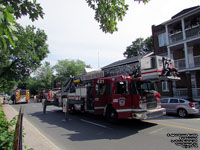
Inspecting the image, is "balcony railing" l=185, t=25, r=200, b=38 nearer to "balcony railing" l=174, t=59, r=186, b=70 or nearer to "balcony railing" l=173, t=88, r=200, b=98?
"balcony railing" l=174, t=59, r=186, b=70

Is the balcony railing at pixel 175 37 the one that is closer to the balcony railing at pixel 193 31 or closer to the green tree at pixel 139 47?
the balcony railing at pixel 193 31

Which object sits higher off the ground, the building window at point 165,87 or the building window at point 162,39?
the building window at point 162,39

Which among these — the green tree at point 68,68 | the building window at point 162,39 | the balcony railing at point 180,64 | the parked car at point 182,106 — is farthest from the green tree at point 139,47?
the parked car at point 182,106

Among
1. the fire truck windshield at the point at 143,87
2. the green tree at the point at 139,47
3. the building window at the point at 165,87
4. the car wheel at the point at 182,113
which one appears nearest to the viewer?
the fire truck windshield at the point at 143,87

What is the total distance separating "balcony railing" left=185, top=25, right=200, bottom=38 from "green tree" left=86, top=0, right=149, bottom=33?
1461 centimetres

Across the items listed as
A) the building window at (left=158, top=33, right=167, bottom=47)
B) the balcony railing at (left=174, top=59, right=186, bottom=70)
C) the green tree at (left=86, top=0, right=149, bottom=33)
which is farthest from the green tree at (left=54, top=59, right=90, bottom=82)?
the green tree at (left=86, top=0, right=149, bottom=33)

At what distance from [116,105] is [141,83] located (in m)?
1.77

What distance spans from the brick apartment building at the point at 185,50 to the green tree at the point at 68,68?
111 ft

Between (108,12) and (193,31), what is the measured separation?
1533 centimetres

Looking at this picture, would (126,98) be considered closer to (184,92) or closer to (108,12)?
(108,12)

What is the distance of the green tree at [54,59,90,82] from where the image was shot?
49438mm

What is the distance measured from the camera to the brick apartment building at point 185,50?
16.1 m

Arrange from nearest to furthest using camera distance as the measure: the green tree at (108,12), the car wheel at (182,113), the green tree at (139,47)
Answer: the green tree at (108,12)
the car wheel at (182,113)
the green tree at (139,47)

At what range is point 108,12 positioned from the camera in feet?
16.7
